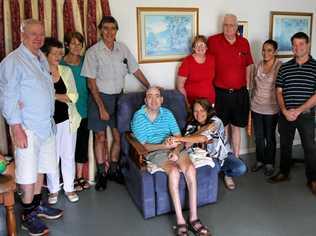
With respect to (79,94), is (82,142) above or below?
below

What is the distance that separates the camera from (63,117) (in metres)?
2.90

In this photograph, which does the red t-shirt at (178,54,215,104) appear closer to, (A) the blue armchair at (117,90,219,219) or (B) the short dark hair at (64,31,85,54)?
(A) the blue armchair at (117,90,219,219)

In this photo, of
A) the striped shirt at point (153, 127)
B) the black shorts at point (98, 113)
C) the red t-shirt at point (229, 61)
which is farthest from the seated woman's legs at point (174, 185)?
the red t-shirt at point (229, 61)

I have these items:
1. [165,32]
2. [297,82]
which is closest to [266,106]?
[297,82]

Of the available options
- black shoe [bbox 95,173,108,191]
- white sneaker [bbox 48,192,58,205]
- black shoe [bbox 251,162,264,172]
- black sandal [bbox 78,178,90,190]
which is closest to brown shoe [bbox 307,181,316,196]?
black shoe [bbox 251,162,264,172]

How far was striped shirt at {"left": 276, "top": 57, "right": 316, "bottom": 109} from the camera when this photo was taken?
310 centimetres

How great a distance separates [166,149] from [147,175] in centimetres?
27

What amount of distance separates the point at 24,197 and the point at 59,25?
5.11 ft

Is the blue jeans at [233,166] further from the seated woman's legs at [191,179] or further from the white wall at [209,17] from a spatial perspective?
the white wall at [209,17]

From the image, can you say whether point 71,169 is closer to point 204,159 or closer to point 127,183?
point 127,183

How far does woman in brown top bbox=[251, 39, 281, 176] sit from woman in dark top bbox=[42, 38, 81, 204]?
187 centimetres

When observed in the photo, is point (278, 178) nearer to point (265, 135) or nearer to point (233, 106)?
point (265, 135)

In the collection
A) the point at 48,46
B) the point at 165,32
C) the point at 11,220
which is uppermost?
the point at 165,32

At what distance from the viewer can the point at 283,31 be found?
165 inches
